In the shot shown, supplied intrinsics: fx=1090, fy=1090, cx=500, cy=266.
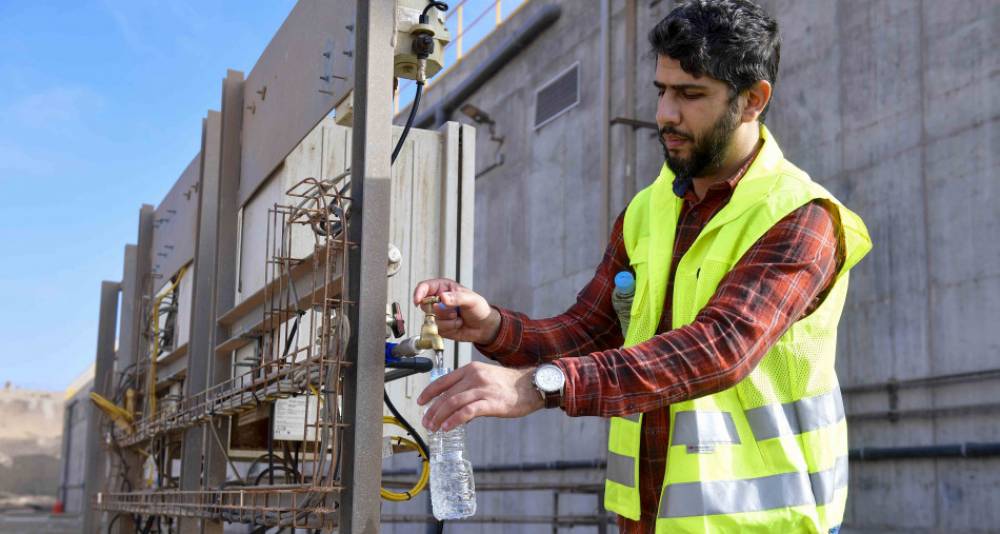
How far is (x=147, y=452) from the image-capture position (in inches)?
277

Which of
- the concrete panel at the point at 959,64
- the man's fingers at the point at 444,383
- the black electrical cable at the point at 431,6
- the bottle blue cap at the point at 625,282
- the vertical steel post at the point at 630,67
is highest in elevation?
the vertical steel post at the point at 630,67

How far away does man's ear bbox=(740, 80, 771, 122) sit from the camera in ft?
6.98

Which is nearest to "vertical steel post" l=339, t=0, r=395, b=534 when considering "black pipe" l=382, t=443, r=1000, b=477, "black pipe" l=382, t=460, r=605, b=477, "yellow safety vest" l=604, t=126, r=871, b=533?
"yellow safety vest" l=604, t=126, r=871, b=533

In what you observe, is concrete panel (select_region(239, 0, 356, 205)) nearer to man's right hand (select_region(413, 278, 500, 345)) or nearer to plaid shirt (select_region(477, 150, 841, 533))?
man's right hand (select_region(413, 278, 500, 345))

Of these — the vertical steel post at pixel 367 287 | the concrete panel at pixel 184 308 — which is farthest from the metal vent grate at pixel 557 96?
the vertical steel post at pixel 367 287

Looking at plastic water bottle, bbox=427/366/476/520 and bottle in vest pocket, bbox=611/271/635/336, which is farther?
plastic water bottle, bbox=427/366/476/520

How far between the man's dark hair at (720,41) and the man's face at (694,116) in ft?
0.07

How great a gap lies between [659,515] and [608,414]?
0.35 metres

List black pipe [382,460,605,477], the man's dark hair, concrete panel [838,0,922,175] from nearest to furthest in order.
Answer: the man's dark hair, concrete panel [838,0,922,175], black pipe [382,460,605,477]

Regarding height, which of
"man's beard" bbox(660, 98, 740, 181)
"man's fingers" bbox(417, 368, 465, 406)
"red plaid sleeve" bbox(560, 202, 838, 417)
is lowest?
"man's fingers" bbox(417, 368, 465, 406)

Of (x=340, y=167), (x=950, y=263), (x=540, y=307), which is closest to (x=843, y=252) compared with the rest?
(x=340, y=167)

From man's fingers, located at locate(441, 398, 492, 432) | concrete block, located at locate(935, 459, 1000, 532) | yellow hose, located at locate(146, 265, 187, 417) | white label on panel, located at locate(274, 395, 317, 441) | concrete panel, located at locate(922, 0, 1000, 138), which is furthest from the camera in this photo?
yellow hose, located at locate(146, 265, 187, 417)

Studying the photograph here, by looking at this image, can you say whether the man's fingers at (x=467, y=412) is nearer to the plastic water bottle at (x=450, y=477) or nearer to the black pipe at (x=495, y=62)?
the plastic water bottle at (x=450, y=477)

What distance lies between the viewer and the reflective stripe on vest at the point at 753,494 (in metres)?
1.92
